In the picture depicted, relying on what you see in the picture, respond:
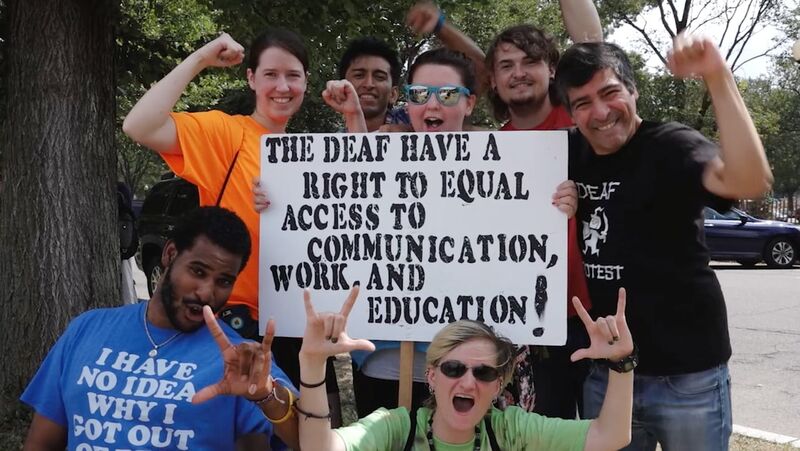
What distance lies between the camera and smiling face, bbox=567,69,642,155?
2.55 meters

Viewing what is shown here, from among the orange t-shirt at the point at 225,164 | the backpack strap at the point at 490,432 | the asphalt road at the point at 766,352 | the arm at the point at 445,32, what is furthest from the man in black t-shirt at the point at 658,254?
the asphalt road at the point at 766,352

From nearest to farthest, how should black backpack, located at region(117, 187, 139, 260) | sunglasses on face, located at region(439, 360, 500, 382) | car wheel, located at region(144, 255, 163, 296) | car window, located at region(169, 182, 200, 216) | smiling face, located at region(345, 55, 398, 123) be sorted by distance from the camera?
sunglasses on face, located at region(439, 360, 500, 382) → smiling face, located at region(345, 55, 398, 123) → black backpack, located at region(117, 187, 139, 260) → car window, located at region(169, 182, 200, 216) → car wheel, located at region(144, 255, 163, 296)

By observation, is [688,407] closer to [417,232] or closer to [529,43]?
[417,232]

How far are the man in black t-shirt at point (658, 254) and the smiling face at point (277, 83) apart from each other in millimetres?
1012

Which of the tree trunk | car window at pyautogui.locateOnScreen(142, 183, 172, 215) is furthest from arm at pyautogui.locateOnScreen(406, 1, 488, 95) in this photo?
car window at pyautogui.locateOnScreen(142, 183, 172, 215)

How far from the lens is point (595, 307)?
2.73 m

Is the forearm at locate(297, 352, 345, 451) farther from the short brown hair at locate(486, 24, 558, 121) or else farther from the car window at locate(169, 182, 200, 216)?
the car window at locate(169, 182, 200, 216)

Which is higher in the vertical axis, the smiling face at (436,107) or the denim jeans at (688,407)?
the smiling face at (436,107)

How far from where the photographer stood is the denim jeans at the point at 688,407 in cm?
256

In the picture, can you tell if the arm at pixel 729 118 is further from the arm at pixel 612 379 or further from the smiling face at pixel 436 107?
the smiling face at pixel 436 107

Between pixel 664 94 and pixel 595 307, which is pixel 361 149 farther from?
pixel 664 94

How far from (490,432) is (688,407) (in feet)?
2.28

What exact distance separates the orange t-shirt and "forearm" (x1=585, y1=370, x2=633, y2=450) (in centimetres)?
132

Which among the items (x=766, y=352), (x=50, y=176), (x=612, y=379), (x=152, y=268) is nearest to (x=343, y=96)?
(x=612, y=379)
